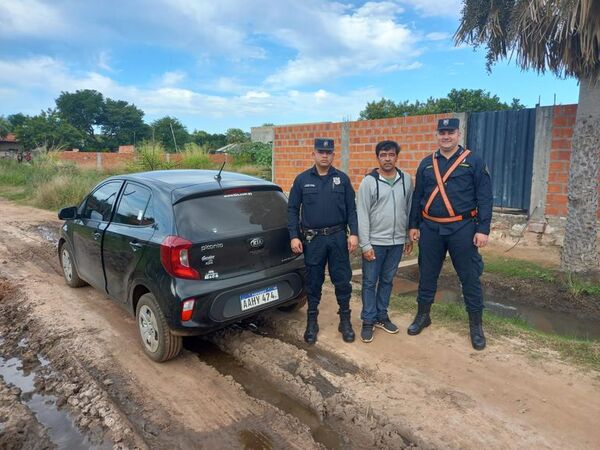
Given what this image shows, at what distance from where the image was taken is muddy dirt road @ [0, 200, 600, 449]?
2775 millimetres

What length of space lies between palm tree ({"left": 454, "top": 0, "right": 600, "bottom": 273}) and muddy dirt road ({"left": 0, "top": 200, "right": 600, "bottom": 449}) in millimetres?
2878

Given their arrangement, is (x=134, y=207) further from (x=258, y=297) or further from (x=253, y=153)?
(x=253, y=153)

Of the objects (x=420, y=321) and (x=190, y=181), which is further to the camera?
(x=420, y=321)

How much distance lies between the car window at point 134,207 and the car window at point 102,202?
0.76 ft

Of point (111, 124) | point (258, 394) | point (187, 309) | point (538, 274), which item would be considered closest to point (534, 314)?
point (538, 274)

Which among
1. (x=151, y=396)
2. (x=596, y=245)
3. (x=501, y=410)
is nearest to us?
(x=501, y=410)

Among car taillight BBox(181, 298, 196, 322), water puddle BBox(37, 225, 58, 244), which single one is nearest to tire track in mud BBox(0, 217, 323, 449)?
car taillight BBox(181, 298, 196, 322)

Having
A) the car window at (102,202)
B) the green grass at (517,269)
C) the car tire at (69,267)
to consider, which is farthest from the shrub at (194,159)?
the green grass at (517,269)

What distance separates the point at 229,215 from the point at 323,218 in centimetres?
81

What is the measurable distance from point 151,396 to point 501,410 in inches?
97.8

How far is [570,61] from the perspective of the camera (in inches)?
223

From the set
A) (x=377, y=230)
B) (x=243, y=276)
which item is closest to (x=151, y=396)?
(x=243, y=276)

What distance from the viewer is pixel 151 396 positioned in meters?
3.26

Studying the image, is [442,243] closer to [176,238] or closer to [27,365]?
[176,238]
